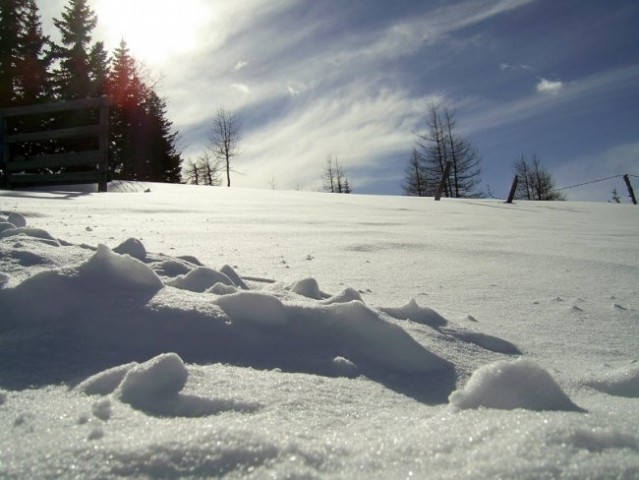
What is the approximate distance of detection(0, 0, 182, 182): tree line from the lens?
58.1 feet

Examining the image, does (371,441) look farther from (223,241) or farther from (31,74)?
(31,74)

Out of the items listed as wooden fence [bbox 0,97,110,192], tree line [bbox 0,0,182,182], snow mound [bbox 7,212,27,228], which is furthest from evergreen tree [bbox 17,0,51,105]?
snow mound [bbox 7,212,27,228]

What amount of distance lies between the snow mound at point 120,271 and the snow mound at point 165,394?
0.45 m

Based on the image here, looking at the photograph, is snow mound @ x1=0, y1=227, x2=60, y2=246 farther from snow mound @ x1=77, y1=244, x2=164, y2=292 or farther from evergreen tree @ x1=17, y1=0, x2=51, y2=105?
evergreen tree @ x1=17, y1=0, x2=51, y2=105

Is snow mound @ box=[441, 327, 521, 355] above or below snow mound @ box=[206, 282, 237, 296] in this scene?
Answer: below

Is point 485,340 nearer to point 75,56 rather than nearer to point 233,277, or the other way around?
point 233,277

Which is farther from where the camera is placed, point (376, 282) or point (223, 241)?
point (223, 241)

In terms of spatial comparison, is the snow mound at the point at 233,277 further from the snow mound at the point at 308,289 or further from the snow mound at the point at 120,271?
the snow mound at the point at 120,271

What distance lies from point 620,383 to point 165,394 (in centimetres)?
101

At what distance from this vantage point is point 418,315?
144 centimetres

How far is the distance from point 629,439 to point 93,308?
44.4 inches

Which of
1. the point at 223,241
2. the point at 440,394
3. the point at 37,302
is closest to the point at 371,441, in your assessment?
the point at 440,394

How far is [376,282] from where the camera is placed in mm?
2076

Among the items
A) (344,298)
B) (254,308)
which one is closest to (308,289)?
(344,298)
